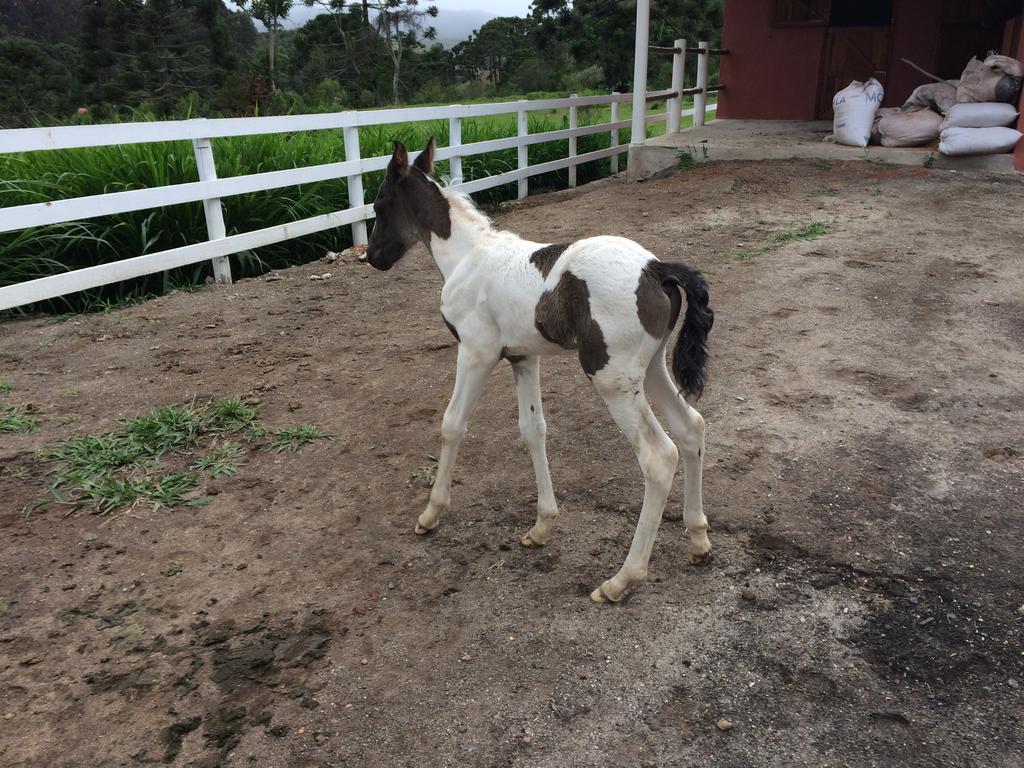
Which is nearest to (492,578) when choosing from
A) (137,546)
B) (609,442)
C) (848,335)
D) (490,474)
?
Result: (490,474)

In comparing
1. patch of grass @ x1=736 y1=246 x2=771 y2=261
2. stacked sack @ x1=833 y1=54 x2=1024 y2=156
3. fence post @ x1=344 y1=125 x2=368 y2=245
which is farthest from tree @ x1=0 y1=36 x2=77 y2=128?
patch of grass @ x1=736 y1=246 x2=771 y2=261

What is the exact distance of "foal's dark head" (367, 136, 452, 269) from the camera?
311 cm

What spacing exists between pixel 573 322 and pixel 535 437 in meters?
0.56

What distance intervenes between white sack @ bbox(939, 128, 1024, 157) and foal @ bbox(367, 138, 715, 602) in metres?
8.18

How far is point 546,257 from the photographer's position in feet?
9.29

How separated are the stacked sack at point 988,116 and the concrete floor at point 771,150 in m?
0.17

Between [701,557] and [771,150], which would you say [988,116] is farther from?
[701,557]

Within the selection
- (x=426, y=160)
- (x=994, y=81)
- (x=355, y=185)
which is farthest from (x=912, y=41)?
(x=426, y=160)

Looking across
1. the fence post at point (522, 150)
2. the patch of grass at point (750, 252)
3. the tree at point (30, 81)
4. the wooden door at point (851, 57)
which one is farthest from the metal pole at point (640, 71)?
the tree at point (30, 81)

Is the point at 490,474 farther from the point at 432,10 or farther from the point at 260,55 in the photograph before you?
the point at 432,10

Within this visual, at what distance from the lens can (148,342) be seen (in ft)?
17.5

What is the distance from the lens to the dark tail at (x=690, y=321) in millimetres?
2564

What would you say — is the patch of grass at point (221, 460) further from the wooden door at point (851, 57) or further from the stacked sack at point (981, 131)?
the wooden door at point (851, 57)

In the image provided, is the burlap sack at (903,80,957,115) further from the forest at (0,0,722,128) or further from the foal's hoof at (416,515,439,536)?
the forest at (0,0,722,128)
